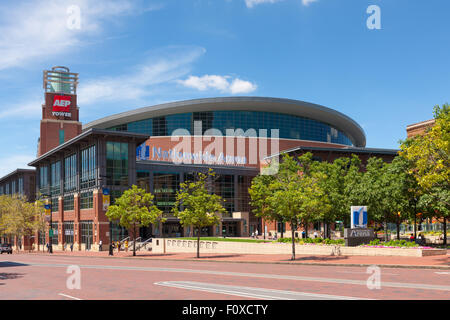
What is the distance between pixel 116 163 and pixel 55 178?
1006 inches

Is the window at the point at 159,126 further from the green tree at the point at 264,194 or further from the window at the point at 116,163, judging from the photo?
the green tree at the point at 264,194

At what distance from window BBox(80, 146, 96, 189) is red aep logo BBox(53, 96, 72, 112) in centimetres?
4479

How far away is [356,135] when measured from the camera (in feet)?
465

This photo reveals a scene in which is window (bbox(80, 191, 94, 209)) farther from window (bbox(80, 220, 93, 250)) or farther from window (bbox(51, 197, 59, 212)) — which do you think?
window (bbox(51, 197, 59, 212))

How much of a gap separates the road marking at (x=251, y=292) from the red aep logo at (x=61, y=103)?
341 feet

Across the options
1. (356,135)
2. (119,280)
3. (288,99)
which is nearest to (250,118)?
(288,99)

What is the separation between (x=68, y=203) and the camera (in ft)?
268

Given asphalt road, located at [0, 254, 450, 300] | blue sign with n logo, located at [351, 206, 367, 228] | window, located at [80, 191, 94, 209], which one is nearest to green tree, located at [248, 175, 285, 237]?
blue sign with n logo, located at [351, 206, 367, 228]

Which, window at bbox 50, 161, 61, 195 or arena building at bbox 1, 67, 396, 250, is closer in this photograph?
arena building at bbox 1, 67, 396, 250

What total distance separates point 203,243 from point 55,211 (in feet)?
142

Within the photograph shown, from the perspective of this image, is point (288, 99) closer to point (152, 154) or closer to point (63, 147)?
point (152, 154)

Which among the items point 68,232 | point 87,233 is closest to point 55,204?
point 68,232

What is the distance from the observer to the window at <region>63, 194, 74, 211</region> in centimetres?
8012

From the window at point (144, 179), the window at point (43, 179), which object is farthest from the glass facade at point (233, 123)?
the window at point (144, 179)
